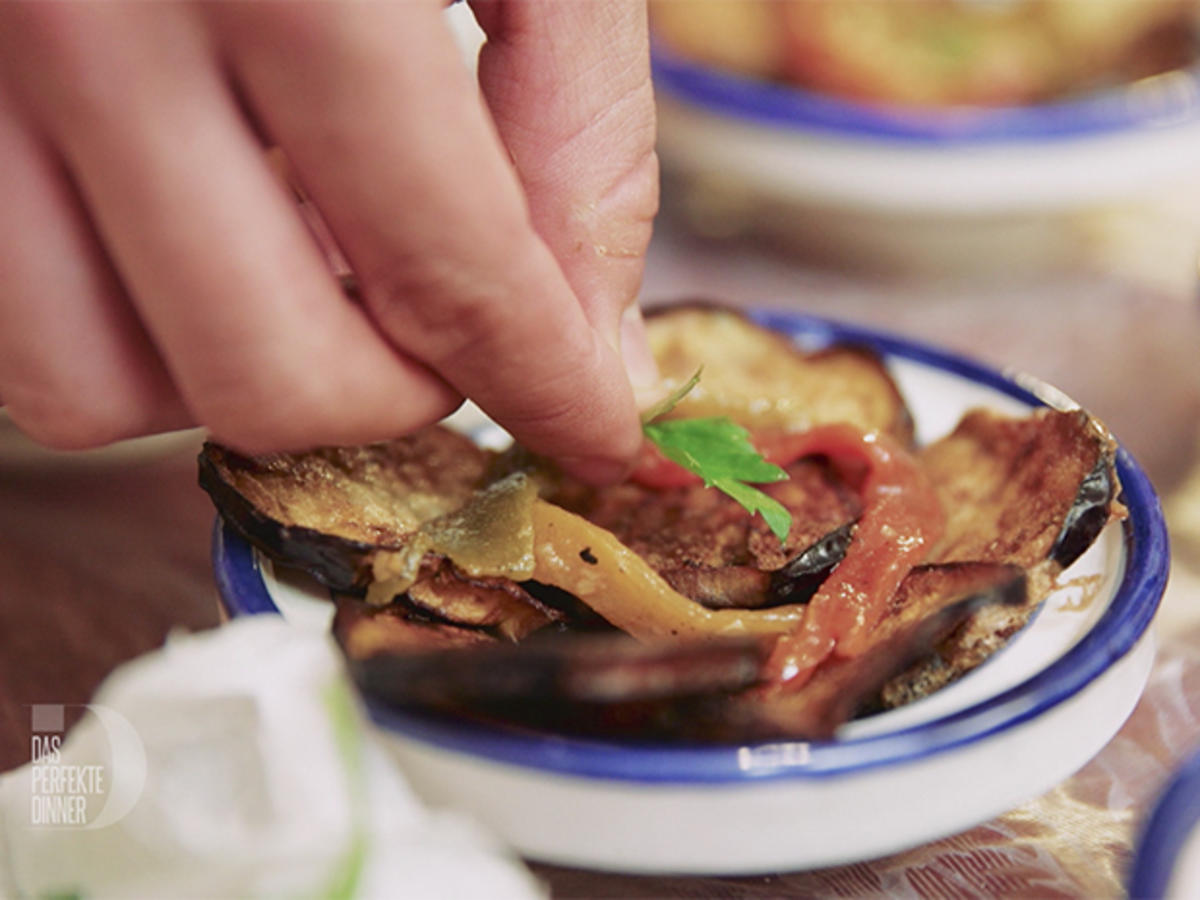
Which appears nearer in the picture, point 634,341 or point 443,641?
point 443,641

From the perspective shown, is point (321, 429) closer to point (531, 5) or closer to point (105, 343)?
point (105, 343)

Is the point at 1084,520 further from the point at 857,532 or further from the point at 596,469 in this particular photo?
the point at 596,469

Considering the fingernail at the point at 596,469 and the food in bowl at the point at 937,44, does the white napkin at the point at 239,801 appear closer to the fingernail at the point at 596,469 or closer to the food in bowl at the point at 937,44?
the fingernail at the point at 596,469

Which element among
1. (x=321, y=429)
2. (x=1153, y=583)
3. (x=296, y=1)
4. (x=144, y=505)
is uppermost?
(x=296, y=1)

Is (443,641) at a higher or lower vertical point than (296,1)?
lower

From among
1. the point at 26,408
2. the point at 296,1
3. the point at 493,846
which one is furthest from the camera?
the point at 26,408

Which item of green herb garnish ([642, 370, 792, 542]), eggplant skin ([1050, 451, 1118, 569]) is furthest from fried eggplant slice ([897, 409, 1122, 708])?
green herb garnish ([642, 370, 792, 542])

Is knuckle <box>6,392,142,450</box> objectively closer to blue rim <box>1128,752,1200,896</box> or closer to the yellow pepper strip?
the yellow pepper strip

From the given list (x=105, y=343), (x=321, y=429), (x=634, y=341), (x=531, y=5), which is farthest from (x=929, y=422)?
(x=105, y=343)
